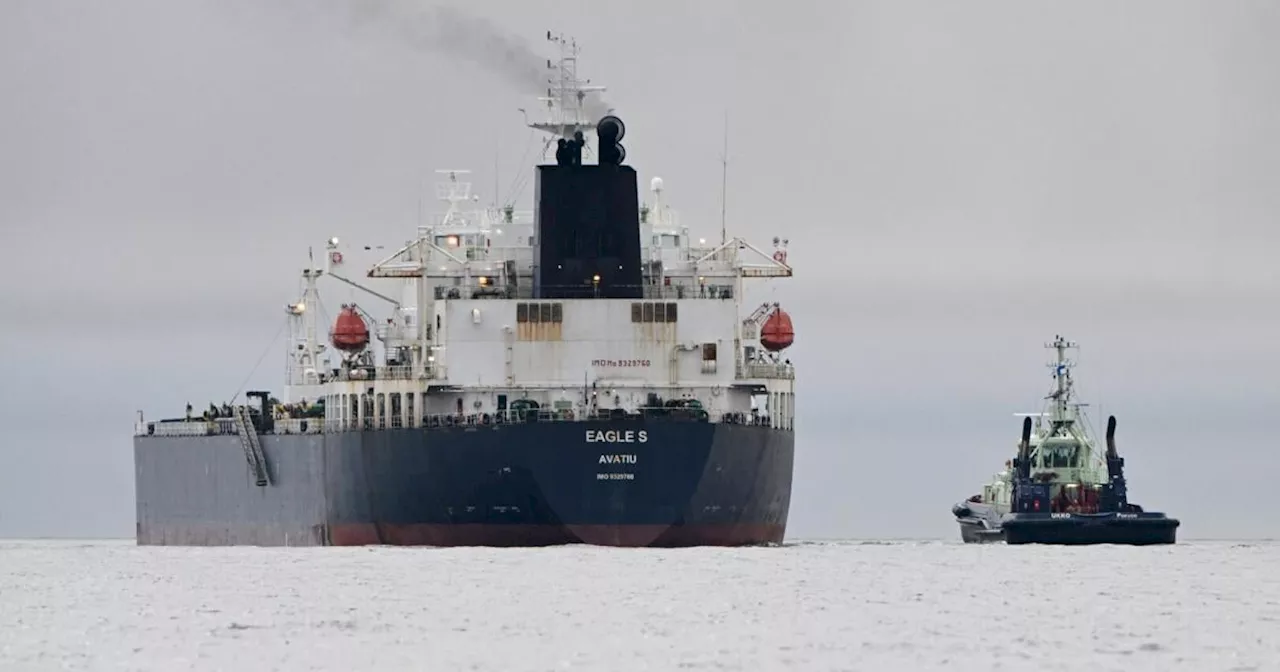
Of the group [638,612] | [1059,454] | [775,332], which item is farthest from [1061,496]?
[638,612]

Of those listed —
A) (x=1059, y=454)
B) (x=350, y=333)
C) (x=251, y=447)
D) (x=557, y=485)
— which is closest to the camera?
(x=557, y=485)

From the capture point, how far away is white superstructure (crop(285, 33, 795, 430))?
8381 centimetres

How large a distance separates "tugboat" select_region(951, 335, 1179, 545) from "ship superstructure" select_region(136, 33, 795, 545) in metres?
8.78

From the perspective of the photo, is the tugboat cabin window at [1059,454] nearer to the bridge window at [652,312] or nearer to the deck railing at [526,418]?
the deck railing at [526,418]

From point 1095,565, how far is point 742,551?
971cm

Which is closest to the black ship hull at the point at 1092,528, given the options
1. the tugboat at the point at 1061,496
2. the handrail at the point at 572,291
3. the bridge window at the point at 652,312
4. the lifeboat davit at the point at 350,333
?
the tugboat at the point at 1061,496

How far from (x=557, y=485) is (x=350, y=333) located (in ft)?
46.8

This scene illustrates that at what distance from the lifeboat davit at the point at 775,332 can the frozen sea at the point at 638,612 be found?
8422 millimetres

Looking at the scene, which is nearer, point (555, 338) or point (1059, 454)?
point (555, 338)

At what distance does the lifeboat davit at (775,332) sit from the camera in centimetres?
8812

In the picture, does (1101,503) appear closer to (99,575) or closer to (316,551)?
(316,551)

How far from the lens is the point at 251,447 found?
331 feet

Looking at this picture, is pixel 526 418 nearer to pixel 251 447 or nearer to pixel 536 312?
pixel 536 312

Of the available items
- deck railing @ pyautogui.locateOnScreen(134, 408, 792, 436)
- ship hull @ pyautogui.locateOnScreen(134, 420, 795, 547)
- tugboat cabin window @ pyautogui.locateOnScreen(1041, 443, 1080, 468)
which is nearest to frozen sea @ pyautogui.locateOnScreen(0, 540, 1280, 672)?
ship hull @ pyautogui.locateOnScreen(134, 420, 795, 547)
